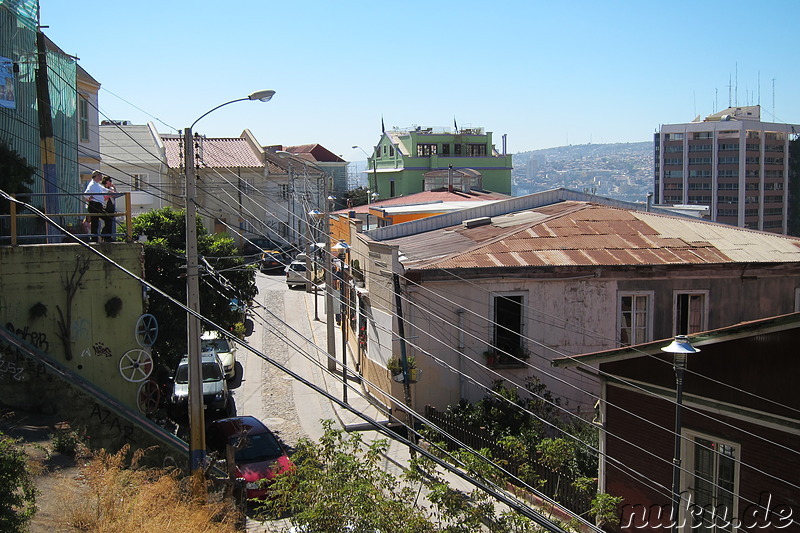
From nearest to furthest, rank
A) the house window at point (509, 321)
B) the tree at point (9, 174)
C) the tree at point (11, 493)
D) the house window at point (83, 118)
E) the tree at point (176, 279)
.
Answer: the tree at point (11, 493)
the tree at point (9, 174)
the tree at point (176, 279)
the house window at point (509, 321)
the house window at point (83, 118)

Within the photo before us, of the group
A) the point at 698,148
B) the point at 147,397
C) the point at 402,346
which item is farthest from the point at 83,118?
the point at 698,148

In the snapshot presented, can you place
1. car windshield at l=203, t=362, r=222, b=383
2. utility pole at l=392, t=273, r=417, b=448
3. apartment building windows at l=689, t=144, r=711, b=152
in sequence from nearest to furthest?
1. utility pole at l=392, t=273, r=417, b=448
2. car windshield at l=203, t=362, r=222, b=383
3. apartment building windows at l=689, t=144, r=711, b=152

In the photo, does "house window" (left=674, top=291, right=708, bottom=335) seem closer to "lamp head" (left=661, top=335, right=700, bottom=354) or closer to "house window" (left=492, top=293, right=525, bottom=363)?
"house window" (left=492, top=293, right=525, bottom=363)

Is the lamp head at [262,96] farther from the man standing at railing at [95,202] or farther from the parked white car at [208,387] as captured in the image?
the parked white car at [208,387]

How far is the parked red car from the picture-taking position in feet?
50.0

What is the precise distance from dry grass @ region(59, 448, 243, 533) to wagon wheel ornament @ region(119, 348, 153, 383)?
3.49 meters

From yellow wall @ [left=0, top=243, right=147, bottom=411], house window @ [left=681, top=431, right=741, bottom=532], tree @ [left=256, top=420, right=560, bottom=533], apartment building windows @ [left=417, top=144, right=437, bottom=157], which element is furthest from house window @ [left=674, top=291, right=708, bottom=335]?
apartment building windows @ [left=417, top=144, right=437, bottom=157]

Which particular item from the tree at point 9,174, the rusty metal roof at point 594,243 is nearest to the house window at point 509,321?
the rusty metal roof at point 594,243

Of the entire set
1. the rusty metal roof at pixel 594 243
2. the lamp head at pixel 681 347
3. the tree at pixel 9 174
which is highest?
the tree at pixel 9 174

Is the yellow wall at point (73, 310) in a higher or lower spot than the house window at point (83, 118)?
lower

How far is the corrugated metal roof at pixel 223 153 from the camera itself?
52938 millimetres

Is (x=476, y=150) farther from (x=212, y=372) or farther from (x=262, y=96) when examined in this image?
(x=262, y=96)

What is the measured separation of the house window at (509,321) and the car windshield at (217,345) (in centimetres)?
989

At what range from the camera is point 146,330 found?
16016 mm
